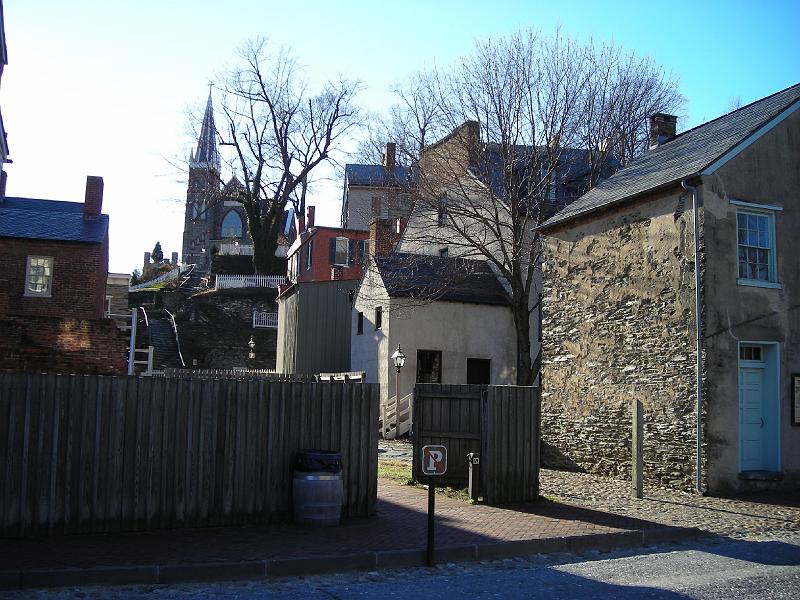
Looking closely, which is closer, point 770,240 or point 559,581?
point 559,581

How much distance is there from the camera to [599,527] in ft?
33.3

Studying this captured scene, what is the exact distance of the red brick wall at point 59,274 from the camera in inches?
1058

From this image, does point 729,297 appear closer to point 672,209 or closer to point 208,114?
point 672,209

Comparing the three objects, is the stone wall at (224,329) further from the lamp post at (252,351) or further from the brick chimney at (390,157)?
the brick chimney at (390,157)

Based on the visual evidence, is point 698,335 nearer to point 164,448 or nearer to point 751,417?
point 751,417

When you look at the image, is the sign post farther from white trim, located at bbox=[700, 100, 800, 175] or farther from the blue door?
white trim, located at bbox=[700, 100, 800, 175]

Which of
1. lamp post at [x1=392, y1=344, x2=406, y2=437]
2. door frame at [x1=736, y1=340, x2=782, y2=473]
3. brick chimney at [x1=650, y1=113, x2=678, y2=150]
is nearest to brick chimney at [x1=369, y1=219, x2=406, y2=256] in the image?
lamp post at [x1=392, y1=344, x2=406, y2=437]

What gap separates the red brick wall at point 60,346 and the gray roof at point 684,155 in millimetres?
9989

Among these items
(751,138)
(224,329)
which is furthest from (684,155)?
(224,329)

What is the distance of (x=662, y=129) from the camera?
19906 mm

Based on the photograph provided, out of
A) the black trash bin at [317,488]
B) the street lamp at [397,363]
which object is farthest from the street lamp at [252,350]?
the black trash bin at [317,488]

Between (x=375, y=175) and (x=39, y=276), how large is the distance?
20541 millimetres

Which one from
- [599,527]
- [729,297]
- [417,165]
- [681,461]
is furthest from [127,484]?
[417,165]

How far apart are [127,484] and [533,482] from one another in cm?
634
